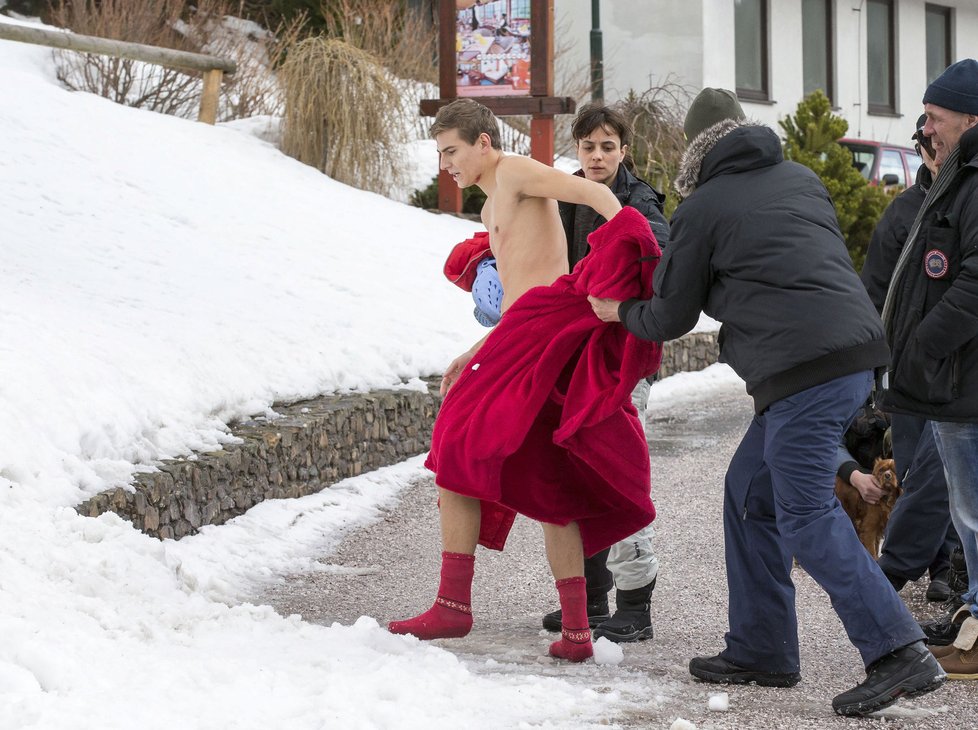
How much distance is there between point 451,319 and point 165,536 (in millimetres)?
5136

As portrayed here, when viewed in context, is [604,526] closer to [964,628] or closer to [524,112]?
[964,628]

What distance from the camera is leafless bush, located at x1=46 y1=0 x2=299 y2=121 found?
50.6 ft

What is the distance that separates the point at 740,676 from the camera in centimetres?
428

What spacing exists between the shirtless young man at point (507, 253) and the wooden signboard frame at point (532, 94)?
1019 cm

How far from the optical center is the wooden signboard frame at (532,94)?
15.2m

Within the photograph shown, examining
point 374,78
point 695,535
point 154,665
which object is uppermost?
point 374,78

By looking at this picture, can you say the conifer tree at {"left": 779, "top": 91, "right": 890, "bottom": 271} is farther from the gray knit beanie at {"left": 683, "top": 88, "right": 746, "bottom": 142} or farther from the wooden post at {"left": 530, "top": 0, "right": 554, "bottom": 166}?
the gray knit beanie at {"left": 683, "top": 88, "right": 746, "bottom": 142}

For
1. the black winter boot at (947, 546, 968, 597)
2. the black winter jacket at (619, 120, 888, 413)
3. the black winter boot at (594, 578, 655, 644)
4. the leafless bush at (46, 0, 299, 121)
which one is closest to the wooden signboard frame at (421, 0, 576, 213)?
the leafless bush at (46, 0, 299, 121)

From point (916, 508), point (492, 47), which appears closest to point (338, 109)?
point (492, 47)

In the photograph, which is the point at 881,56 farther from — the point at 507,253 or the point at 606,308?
the point at 606,308

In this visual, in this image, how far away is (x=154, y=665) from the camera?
3.82m

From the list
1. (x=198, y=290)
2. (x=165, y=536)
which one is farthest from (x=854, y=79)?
(x=165, y=536)

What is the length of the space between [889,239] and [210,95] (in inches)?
436

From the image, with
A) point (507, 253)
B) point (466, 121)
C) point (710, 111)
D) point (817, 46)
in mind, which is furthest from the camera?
point (817, 46)
